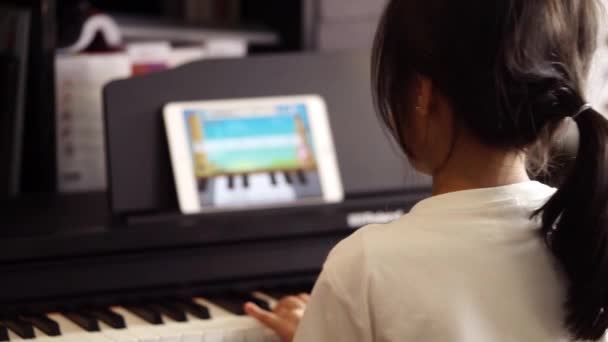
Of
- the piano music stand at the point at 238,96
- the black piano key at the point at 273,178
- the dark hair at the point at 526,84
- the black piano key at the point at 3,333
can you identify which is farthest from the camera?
the black piano key at the point at 273,178

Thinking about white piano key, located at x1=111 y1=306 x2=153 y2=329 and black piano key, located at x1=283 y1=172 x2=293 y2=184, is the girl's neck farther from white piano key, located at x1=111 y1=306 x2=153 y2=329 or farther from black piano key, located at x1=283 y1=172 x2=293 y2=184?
black piano key, located at x1=283 y1=172 x2=293 y2=184

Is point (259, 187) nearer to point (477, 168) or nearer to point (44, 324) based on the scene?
point (44, 324)

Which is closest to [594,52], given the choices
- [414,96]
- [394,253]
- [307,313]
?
[414,96]

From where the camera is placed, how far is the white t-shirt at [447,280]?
3.70ft

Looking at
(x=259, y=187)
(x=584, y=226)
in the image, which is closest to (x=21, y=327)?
(x=259, y=187)

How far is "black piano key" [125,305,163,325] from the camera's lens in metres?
1.53

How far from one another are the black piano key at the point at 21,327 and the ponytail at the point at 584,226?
2.35 ft

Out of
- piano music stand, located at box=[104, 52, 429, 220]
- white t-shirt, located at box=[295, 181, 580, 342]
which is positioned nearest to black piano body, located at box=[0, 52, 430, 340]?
piano music stand, located at box=[104, 52, 429, 220]

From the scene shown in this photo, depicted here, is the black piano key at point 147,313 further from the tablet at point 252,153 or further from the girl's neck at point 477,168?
the girl's neck at point 477,168

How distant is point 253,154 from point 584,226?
79cm

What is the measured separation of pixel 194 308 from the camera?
1582 millimetres

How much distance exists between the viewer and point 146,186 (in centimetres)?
172

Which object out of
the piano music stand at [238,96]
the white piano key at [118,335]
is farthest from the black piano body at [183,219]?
the white piano key at [118,335]

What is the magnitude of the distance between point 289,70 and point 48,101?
A: 0.47 meters
